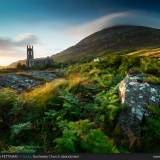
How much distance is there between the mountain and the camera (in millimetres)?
5961

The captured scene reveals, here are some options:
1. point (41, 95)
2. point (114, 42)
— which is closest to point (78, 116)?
point (41, 95)

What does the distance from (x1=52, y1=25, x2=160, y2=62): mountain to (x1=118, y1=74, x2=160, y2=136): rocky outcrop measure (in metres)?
0.45

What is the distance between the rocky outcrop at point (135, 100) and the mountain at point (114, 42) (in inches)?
17.9

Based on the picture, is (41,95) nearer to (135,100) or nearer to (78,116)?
(78,116)

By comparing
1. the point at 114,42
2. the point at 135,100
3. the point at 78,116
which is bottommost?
the point at 78,116

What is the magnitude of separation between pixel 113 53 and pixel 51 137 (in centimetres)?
152

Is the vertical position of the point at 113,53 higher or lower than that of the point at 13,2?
lower

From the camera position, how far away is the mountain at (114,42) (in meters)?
5.96

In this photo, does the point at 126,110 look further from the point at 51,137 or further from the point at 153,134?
the point at 51,137

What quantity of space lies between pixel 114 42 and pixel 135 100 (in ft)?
2.76

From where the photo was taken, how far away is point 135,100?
5992 millimetres

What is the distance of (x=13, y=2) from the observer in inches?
221

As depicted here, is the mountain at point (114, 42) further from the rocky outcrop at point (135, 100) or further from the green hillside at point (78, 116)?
the rocky outcrop at point (135, 100)

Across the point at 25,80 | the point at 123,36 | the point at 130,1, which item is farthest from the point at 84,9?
the point at 25,80
